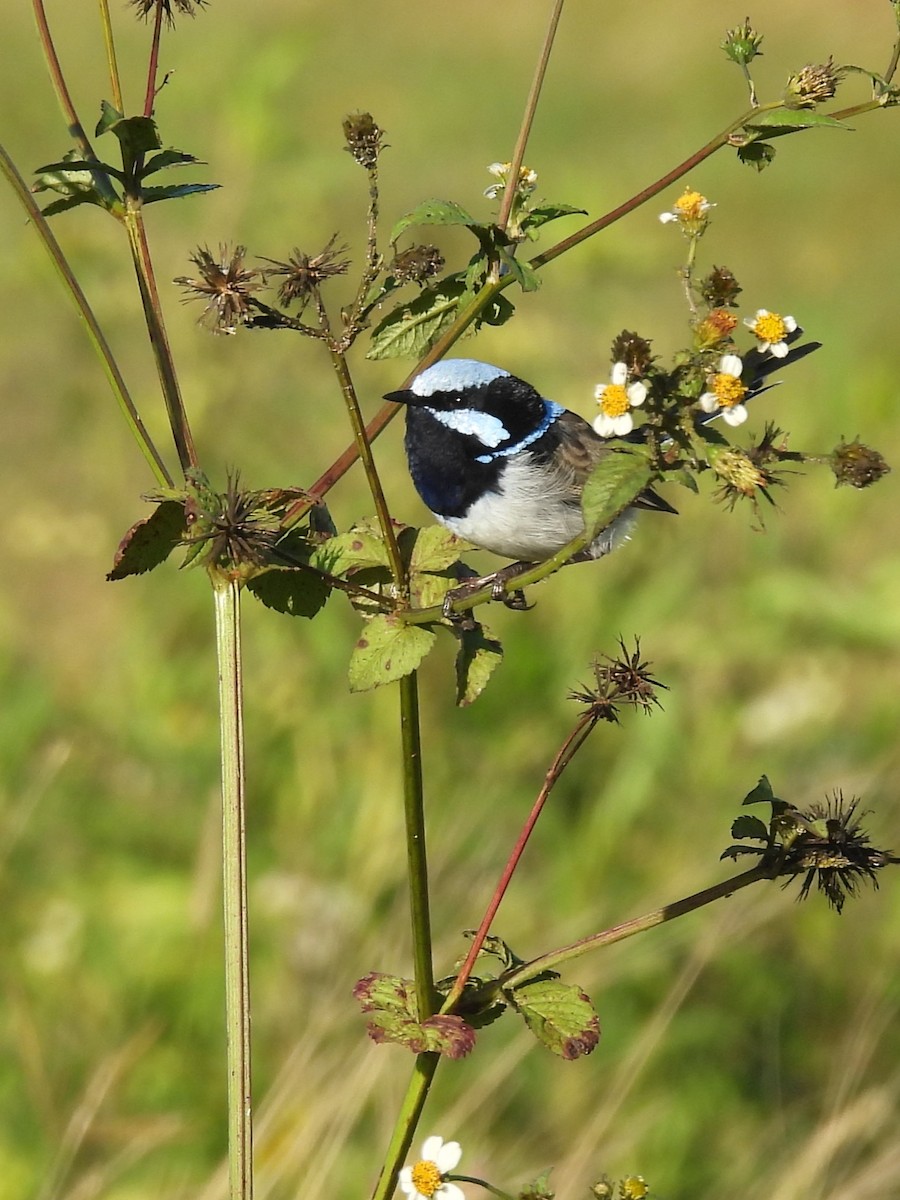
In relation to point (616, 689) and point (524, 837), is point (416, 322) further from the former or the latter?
point (524, 837)

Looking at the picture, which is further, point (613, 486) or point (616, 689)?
point (616, 689)

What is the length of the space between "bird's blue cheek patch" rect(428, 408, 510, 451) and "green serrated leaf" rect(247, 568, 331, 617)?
1016 mm

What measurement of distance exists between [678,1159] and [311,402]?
287 centimetres

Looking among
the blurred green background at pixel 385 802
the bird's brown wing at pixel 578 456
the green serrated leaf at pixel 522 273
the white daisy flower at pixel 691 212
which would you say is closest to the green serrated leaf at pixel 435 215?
the green serrated leaf at pixel 522 273

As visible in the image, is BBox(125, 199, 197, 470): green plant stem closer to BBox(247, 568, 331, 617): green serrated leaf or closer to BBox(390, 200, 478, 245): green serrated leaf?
BBox(247, 568, 331, 617): green serrated leaf

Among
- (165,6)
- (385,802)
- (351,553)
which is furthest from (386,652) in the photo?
(385,802)

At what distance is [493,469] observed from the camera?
2693 millimetres

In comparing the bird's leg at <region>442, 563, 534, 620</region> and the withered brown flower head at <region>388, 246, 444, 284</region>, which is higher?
the withered brown flower head at <region>388, 246, 444, 284</region>

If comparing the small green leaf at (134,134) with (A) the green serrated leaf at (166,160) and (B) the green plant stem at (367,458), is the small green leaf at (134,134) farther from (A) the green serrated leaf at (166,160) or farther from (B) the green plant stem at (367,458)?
(B) the green plant stem at (367,458)

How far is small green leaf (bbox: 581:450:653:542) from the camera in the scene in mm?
1294

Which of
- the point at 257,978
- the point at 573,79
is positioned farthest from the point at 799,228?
the point at 257,978

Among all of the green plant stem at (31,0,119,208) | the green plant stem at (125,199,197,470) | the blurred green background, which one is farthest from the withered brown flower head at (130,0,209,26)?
the blurred green background

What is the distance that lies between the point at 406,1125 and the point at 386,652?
481 mm

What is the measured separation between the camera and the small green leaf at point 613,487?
129 centimetres
